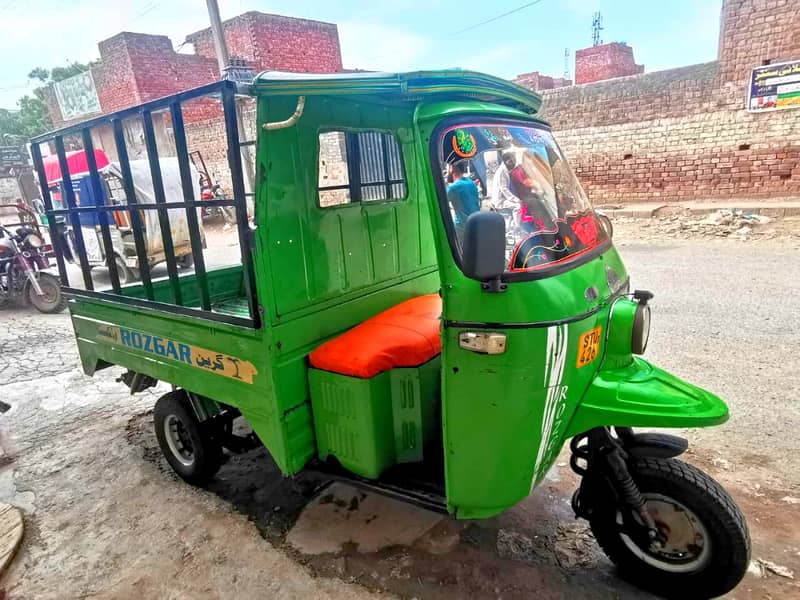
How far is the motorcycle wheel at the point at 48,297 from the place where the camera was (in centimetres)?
880

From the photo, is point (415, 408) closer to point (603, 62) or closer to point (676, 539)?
point (676, 539)

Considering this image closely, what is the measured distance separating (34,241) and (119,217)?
7240 mm

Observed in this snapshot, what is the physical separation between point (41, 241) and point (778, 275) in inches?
490

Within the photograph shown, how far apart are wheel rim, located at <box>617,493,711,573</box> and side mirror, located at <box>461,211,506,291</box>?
1307 mm

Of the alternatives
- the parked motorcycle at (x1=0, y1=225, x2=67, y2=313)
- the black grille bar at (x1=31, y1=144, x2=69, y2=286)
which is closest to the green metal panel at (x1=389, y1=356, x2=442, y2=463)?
the black grille bar at (x1=31, y1=144, x2=69, y2=286)

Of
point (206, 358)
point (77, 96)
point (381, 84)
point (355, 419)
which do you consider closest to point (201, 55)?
point (77, 96)

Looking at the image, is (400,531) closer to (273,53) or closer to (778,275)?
(778,275)

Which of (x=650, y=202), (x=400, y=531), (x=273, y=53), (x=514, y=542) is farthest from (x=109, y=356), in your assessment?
(x=273, y=53)

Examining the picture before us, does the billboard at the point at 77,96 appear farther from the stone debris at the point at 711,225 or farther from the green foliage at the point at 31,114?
the stone debris at the point at 711,225

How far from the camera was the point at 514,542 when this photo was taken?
9.04 ft

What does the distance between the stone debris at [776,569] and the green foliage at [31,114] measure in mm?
39923

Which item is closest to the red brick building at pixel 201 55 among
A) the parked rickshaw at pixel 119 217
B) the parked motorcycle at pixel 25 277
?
the parked motorcycle at pixel 25 277

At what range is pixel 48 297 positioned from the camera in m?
8.88

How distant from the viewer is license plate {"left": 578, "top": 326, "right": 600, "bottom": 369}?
2150 mm
